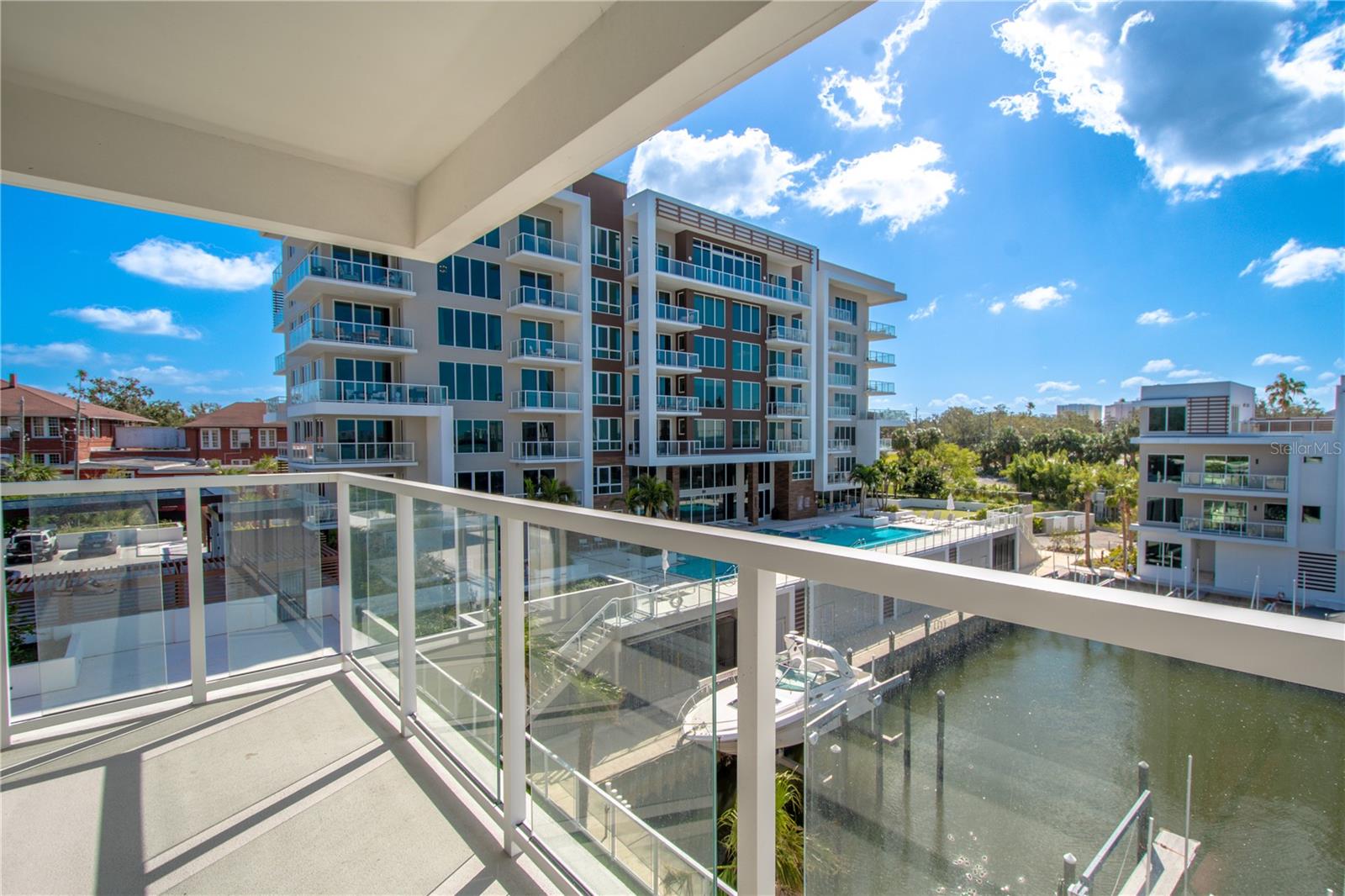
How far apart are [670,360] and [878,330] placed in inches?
491

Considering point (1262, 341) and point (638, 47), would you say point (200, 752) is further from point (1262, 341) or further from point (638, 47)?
point (1262, 341)

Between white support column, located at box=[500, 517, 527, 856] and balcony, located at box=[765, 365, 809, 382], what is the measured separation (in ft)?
67.0

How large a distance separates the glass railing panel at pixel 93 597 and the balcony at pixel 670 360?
1523cm

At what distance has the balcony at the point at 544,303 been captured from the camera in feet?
49.9

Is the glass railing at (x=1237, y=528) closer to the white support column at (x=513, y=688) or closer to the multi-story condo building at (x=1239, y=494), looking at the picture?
the multi-story condo building at (x=1239, y=494)

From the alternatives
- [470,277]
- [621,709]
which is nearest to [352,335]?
[470,277]

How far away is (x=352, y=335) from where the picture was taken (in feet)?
42.7

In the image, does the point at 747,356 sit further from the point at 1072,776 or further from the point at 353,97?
the point at 1072,776

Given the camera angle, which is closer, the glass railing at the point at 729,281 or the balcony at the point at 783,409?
the glass railing at the point at 729,281

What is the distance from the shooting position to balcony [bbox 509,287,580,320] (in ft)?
49.9

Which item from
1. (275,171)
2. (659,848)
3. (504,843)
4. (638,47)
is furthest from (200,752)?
(638,47)

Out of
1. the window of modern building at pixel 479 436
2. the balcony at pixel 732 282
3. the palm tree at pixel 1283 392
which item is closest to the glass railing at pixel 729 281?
the balcony at pixel 732 282

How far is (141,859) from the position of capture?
1.52 meters

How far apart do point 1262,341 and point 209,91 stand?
187ft
